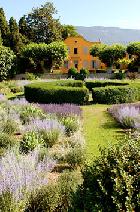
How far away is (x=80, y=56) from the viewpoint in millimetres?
70812

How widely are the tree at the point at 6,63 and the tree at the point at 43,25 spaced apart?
67.5 feet

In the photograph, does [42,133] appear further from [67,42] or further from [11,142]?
[67,42]

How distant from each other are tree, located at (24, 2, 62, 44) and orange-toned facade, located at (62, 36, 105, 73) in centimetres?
281

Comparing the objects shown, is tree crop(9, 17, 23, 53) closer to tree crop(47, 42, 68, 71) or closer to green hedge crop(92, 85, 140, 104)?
tree crop(47, 42, 68, 71)

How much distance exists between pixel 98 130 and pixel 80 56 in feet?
184

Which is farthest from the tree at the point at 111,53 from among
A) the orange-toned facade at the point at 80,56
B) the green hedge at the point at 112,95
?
the green hedge at the point at 112,95

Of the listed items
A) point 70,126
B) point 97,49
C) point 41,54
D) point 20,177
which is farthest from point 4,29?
point 20,177

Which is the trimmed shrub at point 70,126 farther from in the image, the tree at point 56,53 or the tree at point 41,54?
the tree at point 56,53

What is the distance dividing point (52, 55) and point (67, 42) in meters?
16.5

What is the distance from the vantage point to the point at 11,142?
11008mm

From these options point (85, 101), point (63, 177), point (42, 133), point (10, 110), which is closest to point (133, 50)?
point (85, 101)

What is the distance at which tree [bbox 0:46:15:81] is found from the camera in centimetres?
4486

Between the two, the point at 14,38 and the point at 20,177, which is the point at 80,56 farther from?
the point at 20,177

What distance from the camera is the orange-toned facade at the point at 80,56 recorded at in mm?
69750
